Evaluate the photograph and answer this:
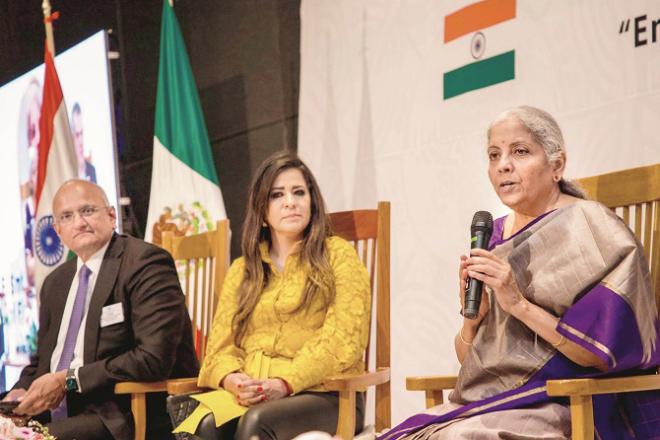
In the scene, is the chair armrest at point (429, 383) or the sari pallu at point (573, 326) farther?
the chair armrest at point (429, 383)

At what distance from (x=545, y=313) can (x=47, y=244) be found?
3747mm

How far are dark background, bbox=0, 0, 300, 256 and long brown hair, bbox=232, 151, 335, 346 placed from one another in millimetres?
1763

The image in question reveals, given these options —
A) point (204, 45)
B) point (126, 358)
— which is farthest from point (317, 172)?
point (126, 358)

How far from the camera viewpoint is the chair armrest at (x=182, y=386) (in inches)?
105

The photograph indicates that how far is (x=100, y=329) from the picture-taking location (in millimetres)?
2947

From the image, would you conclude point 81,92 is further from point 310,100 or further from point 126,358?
point 126,358

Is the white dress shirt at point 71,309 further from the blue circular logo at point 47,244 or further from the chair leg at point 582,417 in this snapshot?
the blue circular logo at point 47,244

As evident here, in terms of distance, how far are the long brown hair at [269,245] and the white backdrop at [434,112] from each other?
823 millimetres

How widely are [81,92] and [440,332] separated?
2945 mm

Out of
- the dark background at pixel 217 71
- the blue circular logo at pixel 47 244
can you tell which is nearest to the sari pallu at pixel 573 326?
the dark background at pixel 217 71

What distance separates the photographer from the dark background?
462 cm

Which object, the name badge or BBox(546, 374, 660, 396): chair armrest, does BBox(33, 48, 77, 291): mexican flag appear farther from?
BBox(546, 374, 660, 396): chair armrest

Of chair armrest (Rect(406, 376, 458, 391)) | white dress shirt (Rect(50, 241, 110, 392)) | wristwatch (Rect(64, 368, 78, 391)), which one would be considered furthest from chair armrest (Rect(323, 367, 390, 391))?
white dress shirt (Rect(50, 241, 110, 392))

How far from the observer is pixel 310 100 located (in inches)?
170
